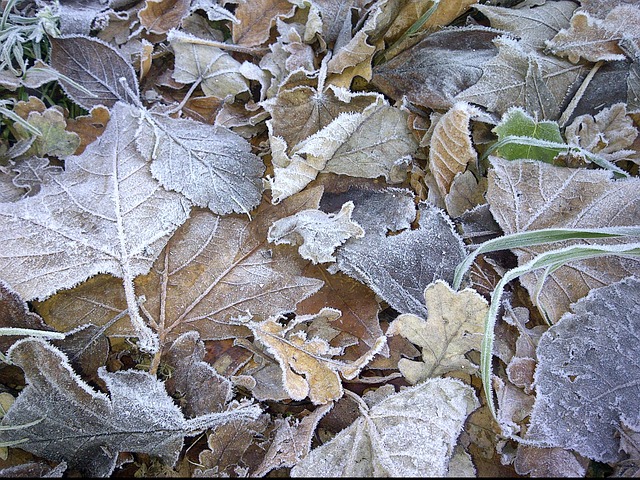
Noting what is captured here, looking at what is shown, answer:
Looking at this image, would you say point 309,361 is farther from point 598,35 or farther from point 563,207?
point 598,35

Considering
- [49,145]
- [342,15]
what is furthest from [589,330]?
[49,145]

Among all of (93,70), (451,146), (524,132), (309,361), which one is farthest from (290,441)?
(93,70)

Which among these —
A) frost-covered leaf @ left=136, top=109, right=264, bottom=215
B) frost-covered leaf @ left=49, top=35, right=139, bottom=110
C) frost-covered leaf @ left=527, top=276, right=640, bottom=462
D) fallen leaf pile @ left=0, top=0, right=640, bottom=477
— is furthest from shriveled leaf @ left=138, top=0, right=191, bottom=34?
frost-covered leaf @ left=527, top=276, right=640, bottom=462

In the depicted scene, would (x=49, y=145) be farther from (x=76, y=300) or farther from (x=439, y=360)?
(x=439, y=360)

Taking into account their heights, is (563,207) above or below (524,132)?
below

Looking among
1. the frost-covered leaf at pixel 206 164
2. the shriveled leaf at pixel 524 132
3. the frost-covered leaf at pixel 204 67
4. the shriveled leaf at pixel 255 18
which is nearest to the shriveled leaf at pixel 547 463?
the shriveled leaf at pixel 524 132

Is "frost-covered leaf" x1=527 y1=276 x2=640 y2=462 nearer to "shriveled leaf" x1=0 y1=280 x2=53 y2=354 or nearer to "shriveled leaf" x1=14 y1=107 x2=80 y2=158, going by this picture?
"shriveled leaf" x1=0 y1=280 x2=53 y2=354
